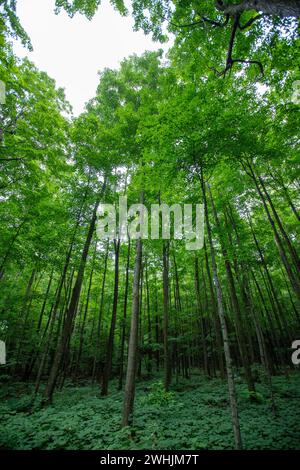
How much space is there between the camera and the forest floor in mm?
5145

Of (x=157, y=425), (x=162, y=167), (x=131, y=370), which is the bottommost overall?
(x=157, y=425)

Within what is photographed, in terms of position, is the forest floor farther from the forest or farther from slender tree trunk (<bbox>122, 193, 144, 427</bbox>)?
slender tree trunk (<bbox>122, 193, 144, 427</bbox>)

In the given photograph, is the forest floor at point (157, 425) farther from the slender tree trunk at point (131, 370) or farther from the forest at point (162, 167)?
the slender tree trunk at point (131, 370)

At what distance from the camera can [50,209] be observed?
10578 millimetres

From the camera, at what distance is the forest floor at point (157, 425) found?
16.9ft

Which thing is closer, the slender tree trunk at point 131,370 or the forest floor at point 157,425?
the forest floor at point 157,425

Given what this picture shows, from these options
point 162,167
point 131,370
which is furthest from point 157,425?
point 162,167

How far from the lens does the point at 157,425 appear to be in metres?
6.20

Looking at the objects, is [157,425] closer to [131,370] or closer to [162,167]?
[131,370]

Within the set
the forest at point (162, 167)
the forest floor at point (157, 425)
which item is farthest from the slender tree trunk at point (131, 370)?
the forest floor at point (157, 425)

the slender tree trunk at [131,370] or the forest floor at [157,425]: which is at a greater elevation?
the slender tree trunk at [131,370]

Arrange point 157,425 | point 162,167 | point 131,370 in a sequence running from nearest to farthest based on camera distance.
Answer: point 162,167 < point 157,425 < point 131,370
